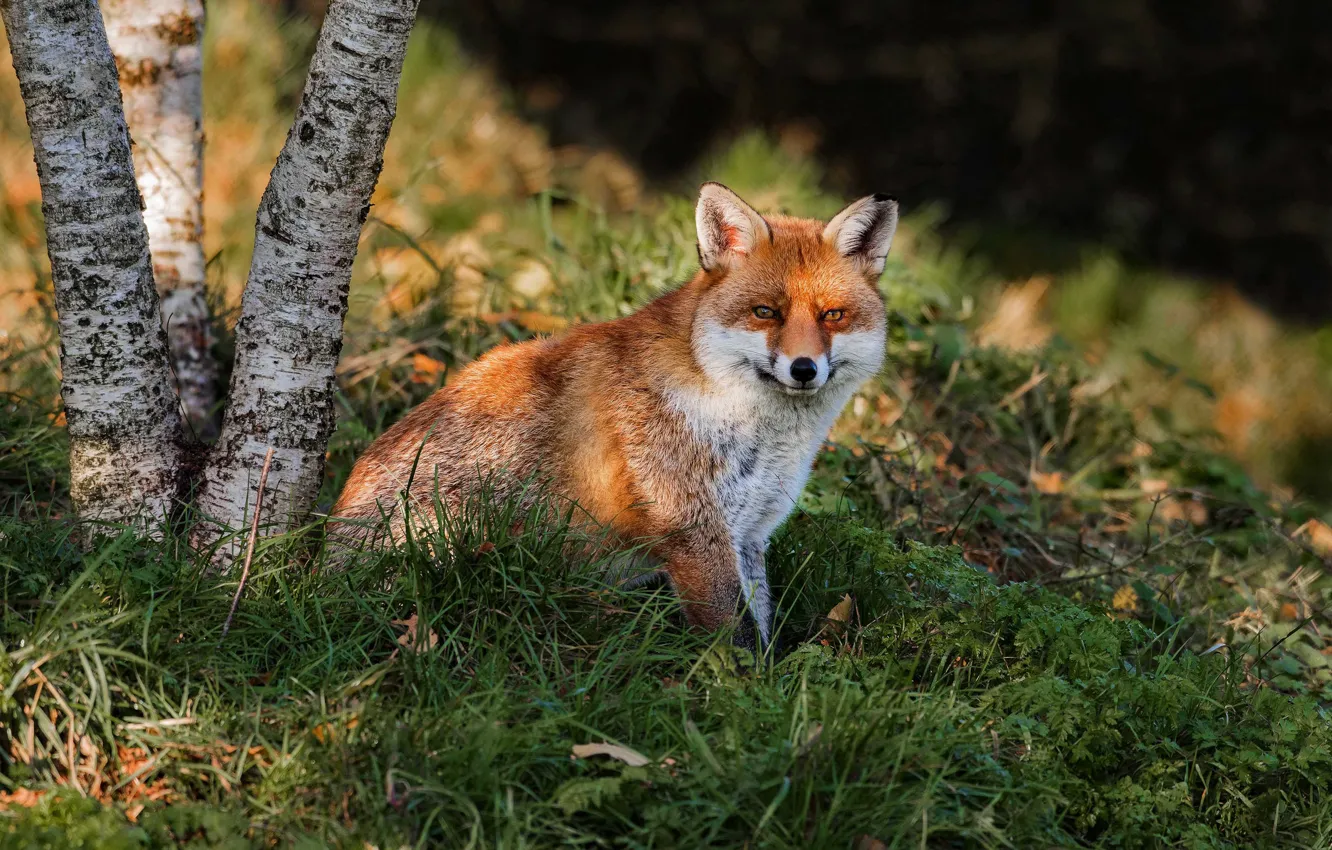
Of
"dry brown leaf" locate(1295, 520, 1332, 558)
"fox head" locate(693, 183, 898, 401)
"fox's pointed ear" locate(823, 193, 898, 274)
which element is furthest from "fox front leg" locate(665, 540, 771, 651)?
"dry brown leaf" locate(1295, 520, 1332, 558)

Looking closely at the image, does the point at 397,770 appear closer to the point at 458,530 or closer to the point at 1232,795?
the point at 458,530

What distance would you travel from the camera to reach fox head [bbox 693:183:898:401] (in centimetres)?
405

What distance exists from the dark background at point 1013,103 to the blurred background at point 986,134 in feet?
0.07

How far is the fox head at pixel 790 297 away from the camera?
13.3 feet

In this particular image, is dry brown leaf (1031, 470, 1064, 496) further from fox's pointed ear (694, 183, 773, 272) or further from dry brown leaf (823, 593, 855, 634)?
fox's pointed ear (694, 183, 773, 272)

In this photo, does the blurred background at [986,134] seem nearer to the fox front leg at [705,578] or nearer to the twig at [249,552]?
the twig at [249,552]

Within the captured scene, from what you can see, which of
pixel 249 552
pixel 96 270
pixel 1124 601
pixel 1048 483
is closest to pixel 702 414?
pixel 249 552

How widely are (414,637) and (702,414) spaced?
1197 mm

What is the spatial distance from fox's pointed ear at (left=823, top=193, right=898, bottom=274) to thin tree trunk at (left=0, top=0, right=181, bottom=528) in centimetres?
223

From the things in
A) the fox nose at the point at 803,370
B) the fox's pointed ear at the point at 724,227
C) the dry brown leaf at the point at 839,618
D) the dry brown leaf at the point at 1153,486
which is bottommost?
the dry brown leaf at the point at 1153,486

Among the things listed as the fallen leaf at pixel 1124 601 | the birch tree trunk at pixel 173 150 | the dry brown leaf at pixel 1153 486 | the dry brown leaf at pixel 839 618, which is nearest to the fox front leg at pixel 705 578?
the dry brown leaf at pixel 839 618

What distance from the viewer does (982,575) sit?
4.36 m

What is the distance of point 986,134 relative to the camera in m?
12.6

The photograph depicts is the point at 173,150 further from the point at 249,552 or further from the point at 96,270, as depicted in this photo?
the point at 249,552
